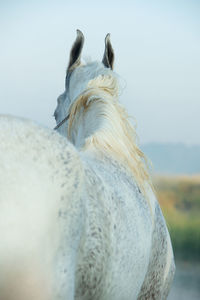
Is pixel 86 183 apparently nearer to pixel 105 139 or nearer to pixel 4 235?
pixel 4 235

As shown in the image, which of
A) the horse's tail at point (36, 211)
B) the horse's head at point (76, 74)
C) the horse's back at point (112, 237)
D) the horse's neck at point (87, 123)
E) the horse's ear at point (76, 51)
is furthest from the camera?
the horse's ear at point (76, 51)

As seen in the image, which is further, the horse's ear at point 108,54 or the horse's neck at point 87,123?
the horse's ear at point 108,54

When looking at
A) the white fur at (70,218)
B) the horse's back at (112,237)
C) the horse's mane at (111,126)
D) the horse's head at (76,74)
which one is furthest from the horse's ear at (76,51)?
the horse's back at (112,237)

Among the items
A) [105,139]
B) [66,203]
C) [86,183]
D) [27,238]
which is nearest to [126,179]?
[105,139]

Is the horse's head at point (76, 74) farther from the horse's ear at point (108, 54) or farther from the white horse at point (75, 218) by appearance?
the white horse at point (75, 218)

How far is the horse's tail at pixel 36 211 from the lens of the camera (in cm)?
189

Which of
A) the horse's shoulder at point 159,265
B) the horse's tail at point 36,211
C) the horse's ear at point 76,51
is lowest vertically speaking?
the horse's shoulder at point 159,265

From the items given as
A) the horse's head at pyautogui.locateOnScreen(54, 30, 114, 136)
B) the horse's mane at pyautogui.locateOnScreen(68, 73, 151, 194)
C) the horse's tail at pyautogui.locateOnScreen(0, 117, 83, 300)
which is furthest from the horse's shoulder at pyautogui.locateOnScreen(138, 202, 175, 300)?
the horse's tail at pyautogui.locateOnScreen(0, 117, 83, 300)

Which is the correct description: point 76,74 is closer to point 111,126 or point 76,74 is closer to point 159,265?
point 111,126

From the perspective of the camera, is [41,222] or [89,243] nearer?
[41,222]

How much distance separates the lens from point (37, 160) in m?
2.04

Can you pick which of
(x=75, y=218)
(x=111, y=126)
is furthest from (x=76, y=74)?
(x=75, y=218)

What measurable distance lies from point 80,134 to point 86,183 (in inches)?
50.6

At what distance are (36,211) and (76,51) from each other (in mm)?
2289
